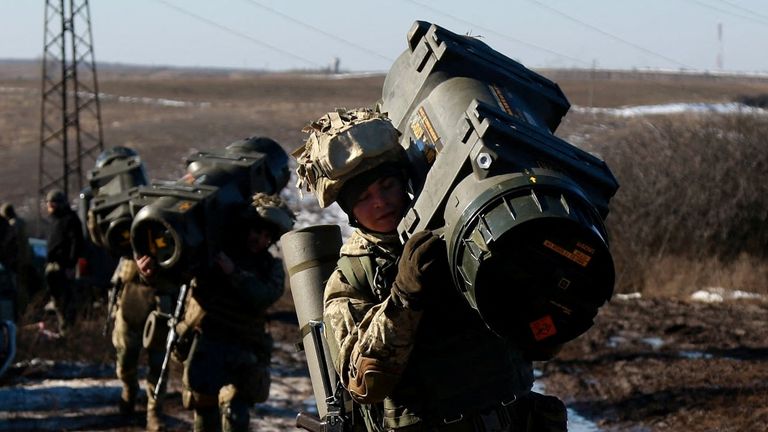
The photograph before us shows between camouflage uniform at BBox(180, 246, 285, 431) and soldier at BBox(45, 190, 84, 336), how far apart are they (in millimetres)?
5979

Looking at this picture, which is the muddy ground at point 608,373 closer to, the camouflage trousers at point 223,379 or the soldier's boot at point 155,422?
the soldier's boot at point 155,422

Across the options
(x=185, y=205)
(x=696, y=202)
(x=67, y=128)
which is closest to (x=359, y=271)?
(x=185, y=205)

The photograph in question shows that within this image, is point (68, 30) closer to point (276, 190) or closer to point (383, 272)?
point (276, 190)

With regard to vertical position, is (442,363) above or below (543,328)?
below

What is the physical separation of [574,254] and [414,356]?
0.84 m

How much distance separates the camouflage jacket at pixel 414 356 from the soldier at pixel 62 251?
31.1 feet

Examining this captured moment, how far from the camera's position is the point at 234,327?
7215mm

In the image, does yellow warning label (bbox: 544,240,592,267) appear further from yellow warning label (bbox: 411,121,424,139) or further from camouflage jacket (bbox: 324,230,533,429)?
yellow warning label (bbox: 411,121,424,139)

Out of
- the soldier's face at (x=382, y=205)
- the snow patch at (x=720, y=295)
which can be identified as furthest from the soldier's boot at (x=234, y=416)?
the snow patch at (x=720, y=295)

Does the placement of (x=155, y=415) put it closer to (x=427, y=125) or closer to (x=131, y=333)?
(x=131, y=333)

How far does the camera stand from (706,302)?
1418cm

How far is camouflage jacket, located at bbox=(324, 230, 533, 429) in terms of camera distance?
368 cm

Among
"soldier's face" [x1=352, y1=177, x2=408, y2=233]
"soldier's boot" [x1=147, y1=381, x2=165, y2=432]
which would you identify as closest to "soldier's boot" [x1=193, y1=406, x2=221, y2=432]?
"soldier's boot" [x1=147, y1=381, x2=165, y2=432]

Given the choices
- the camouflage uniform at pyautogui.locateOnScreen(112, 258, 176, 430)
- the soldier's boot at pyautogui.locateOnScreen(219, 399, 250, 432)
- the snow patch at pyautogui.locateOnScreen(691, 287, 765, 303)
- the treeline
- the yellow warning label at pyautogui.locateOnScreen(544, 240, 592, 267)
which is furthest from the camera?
the treeline
